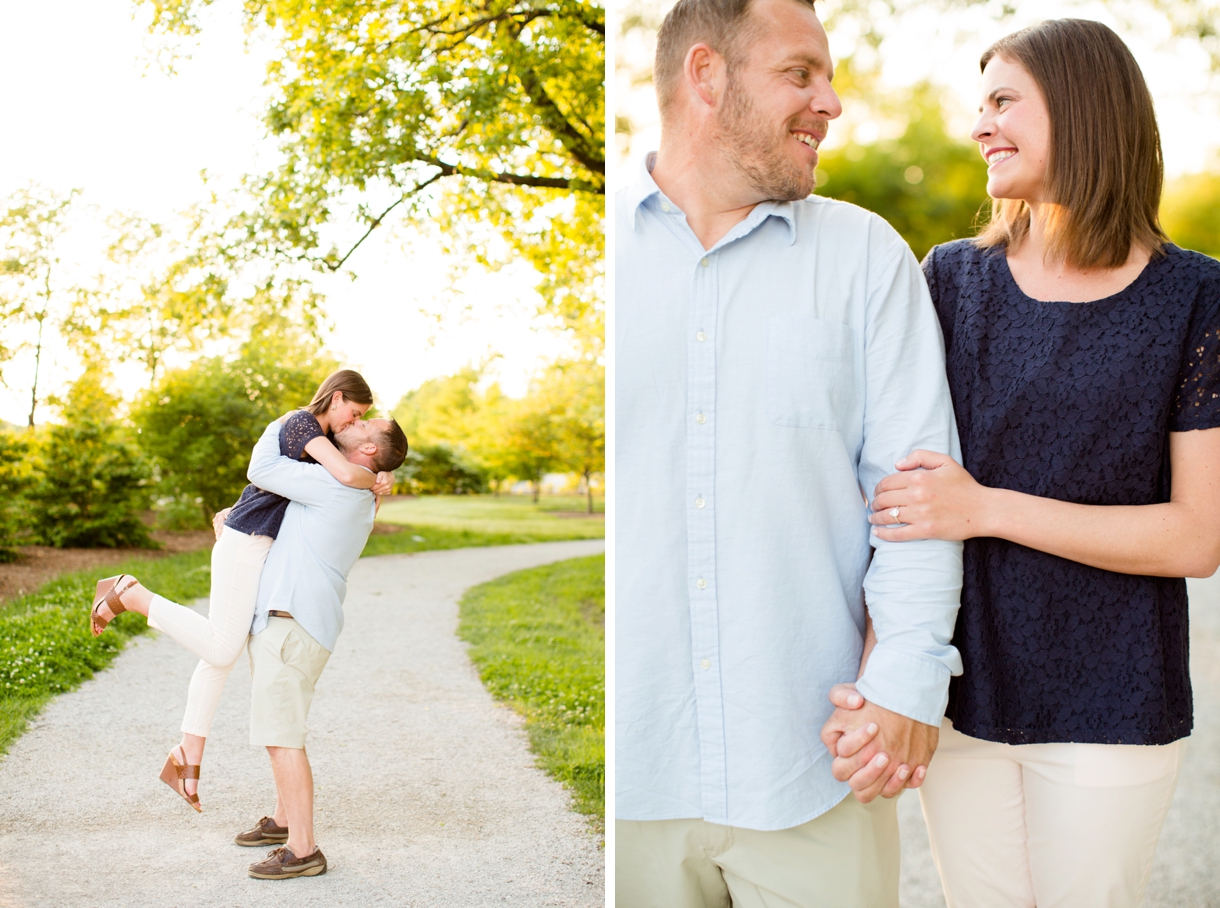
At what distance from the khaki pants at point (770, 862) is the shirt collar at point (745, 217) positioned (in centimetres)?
87

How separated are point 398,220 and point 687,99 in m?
1.58

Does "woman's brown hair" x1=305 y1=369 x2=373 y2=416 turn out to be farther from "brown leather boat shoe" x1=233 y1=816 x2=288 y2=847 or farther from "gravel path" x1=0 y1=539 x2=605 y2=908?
"brown leather boat shoe" x1=233 y1=816 x2=288 y2=847

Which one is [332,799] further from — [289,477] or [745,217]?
[745,217]

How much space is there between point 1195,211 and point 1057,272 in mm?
2461

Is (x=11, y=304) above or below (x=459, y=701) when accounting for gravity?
above

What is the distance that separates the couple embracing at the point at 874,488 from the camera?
4.57 ft

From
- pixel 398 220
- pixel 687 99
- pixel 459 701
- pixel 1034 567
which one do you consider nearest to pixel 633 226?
pixel 687 99

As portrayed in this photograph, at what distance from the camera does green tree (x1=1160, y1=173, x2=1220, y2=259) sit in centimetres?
330

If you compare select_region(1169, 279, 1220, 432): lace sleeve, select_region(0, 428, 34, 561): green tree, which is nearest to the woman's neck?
select_region(1169, 279, 1220, 432): lace sleeve

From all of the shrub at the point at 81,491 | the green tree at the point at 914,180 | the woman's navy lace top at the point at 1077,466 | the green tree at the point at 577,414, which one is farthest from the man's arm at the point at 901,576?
the green tree at the point at 577,414

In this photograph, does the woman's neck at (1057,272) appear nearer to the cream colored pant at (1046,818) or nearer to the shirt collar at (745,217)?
the shirt collar at (745,217)

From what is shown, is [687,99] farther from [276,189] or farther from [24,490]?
[24,490]

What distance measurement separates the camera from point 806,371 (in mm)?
1387

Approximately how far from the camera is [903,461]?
1.39 m
